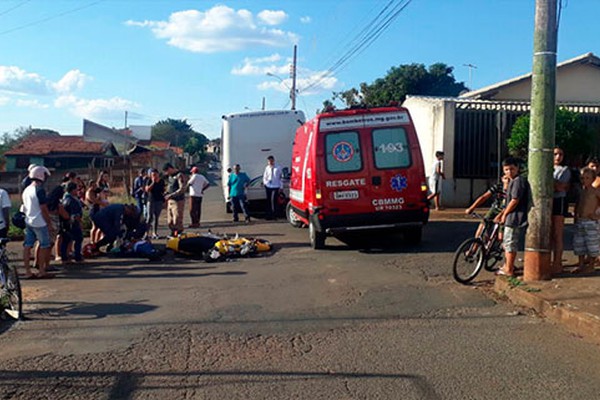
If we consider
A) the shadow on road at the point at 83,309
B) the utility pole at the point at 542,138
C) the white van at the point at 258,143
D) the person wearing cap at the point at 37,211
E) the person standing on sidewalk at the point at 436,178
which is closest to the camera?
the shadow on road at the point at 83,309

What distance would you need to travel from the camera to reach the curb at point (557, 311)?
5.64 m

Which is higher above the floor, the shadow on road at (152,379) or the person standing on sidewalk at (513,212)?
the person standing on sidewalk at (513,212)

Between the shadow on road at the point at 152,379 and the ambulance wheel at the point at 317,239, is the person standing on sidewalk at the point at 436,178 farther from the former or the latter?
the shadow on road at the point at 152,379

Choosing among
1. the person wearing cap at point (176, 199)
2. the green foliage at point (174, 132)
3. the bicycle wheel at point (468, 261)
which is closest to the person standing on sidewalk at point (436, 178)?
the person wearing cap at point (176, 199)

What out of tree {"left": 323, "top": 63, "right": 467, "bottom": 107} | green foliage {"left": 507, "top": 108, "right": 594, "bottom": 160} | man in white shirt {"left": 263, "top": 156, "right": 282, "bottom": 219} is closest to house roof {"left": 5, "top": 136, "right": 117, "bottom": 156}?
tree {"left": 323, "top": 63, "right": 467, "bottom": 107}

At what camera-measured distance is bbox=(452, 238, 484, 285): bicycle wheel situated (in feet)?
26.3

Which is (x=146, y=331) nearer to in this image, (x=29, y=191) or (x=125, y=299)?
(x=125, y=299)

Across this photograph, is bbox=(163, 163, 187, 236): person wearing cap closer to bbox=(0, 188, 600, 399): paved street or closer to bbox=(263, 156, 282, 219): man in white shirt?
bbox=(263, 156, 282, 219): man in white shirt

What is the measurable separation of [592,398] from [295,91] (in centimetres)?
3848

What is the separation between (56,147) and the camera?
162 feet

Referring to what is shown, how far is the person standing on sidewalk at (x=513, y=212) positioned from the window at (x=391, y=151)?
2947 mm

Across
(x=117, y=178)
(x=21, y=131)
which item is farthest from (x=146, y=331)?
(x=21, y=131)

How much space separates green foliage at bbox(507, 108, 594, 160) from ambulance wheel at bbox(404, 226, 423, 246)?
6305 millimetres

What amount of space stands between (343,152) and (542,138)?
419 cm
